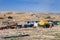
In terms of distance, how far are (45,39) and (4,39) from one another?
436 centimetres

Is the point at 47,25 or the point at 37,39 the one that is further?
the point at 47,25

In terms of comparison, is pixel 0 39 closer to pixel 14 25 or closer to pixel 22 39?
pixel 22 39

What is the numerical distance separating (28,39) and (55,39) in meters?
2.89

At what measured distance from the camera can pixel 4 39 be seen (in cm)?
2172

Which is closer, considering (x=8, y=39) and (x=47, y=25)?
(x=8, y=39)

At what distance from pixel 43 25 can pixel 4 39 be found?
21.9 meters

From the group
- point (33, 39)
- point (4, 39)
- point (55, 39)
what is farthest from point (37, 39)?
point (4, 39)

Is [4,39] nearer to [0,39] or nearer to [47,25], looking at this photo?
[0,39]

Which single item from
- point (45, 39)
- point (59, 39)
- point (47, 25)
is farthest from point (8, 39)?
point (47, 25)

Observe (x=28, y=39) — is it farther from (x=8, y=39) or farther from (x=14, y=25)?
(x=14, y=25)

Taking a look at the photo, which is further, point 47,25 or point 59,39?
point 47,25

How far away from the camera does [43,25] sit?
42938mm

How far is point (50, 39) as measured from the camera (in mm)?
22234

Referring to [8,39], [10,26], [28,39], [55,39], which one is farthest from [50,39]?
[10,26]
